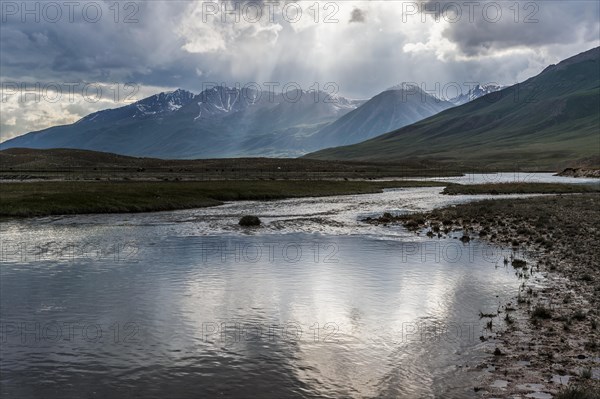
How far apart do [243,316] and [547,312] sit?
1162 cm

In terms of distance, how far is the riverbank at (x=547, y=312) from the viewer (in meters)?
13.3

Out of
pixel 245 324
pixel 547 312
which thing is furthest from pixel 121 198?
pixel 547 312

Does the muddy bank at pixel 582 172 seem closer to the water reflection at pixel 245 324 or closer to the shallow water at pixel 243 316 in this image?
the shallow water at pixel 243 316

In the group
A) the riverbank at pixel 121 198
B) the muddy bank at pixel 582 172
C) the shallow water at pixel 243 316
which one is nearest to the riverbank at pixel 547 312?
the shallow water at pixel 243 316

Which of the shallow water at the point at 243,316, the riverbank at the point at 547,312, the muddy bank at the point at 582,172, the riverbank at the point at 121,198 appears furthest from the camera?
the muddy bank at the point at 582,172

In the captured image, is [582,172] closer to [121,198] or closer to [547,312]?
[121,198]

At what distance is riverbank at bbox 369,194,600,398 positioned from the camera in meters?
13.3

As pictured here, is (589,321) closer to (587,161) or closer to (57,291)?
(57,291)

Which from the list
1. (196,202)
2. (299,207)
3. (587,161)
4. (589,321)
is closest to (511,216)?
(299,207)

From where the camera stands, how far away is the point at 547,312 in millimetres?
18922

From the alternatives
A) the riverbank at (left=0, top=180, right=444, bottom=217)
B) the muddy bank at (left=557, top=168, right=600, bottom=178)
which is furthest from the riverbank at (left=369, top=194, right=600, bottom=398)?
the muddy bank at (left=557, top=168, right=600, bottom=178)

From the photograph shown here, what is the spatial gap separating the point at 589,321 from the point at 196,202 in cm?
5748

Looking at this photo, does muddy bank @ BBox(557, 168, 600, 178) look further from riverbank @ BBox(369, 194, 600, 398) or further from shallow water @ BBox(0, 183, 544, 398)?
shallow water @ BBox(0, 183, 544, 398)

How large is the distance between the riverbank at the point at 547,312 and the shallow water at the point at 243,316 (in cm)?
91
